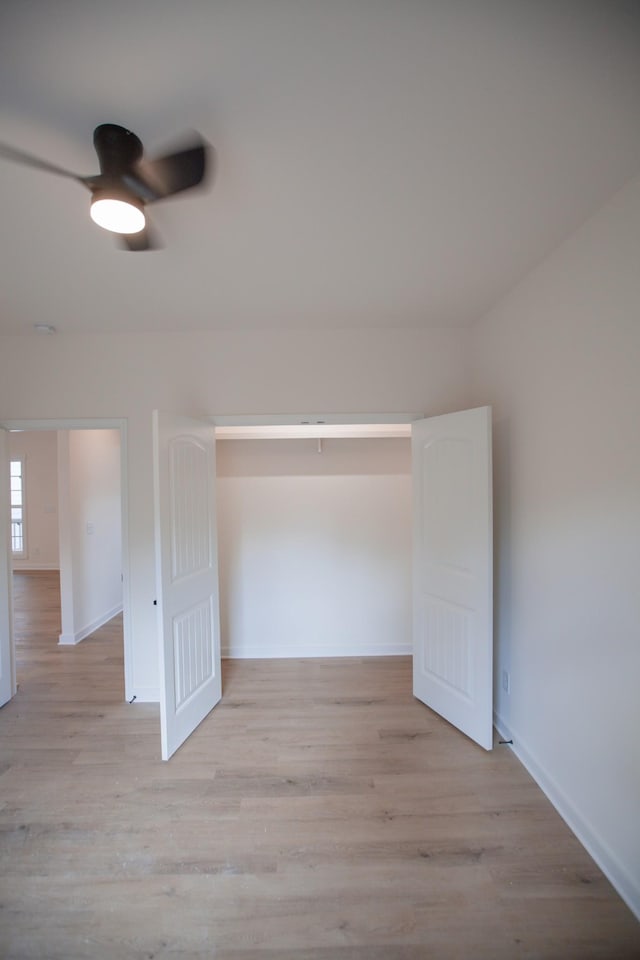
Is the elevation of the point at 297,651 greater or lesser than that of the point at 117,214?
lesser

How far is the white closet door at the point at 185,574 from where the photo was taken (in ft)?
6.60

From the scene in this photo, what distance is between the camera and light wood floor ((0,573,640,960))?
4.07ft

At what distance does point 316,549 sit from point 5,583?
7.87ft

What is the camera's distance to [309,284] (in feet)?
6.42

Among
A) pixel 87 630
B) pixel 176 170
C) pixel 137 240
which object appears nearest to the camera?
pixel 176 170

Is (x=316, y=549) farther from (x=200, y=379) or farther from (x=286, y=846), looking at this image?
(x=286, y=846)

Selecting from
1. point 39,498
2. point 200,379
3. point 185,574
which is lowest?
point 185,574

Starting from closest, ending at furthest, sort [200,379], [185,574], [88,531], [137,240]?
[137,240] → [185,574] → [200,379] → [88,531]

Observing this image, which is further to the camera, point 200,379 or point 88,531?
point 88,531

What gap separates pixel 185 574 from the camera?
7.30 ft

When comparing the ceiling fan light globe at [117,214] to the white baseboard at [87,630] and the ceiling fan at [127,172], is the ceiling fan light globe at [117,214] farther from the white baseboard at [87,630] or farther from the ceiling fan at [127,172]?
the white baseboard at [87,630]

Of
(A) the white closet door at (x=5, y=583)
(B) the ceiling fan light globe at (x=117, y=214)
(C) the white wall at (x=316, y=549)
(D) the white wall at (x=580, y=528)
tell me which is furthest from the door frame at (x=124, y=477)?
Answer: (D) the white wall at (x=580, y=528)

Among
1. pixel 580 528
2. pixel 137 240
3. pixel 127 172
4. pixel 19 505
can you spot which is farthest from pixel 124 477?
pixel 19 505

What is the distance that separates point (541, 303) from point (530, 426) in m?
0.62
